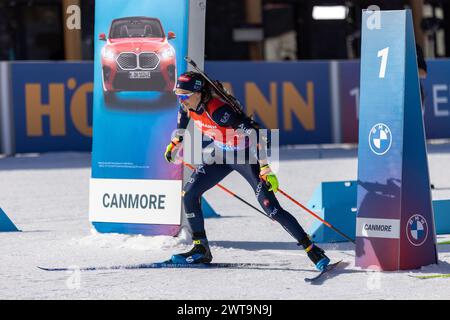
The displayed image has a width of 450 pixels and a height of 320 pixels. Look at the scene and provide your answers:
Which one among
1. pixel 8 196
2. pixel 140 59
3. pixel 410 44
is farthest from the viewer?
pixel 8 196

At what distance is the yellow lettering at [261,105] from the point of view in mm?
19062

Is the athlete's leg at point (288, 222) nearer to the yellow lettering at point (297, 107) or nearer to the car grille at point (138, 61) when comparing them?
the car grille at point (138, 61)

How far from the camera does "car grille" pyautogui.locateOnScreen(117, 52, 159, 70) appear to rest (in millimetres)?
8892

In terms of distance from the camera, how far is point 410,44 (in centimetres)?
735

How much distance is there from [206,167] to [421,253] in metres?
1.76

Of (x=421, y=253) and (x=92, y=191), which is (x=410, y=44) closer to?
(x=421, y=253)

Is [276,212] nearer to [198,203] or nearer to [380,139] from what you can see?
[198,203]

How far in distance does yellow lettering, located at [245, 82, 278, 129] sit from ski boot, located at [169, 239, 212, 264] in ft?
36.5

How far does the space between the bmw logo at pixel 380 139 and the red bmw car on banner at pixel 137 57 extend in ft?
7.50

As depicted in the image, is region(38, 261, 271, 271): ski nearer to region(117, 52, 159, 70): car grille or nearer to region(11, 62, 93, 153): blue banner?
region(117, 52, 159, 70): car grille

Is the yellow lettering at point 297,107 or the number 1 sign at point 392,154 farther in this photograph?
the yellow lettering at point 297,107

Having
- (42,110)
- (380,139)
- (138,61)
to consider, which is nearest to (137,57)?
(138,61)

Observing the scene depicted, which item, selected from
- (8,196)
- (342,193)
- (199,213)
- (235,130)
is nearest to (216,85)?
(235,130)

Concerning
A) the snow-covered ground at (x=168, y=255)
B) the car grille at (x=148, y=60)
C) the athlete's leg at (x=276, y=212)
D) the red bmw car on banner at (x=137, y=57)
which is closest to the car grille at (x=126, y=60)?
the red bmw car on banner at (x=137, y=57)
